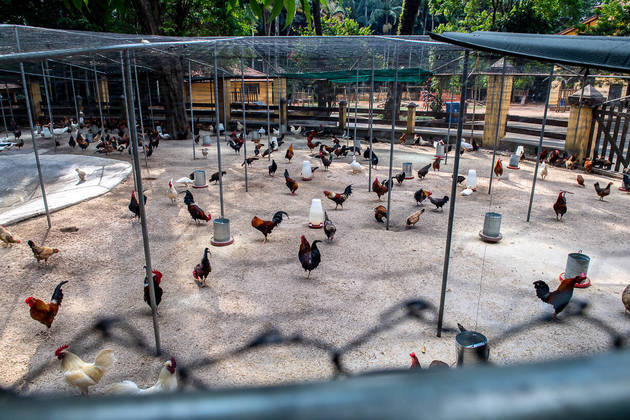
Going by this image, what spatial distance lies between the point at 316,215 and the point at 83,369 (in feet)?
15.6

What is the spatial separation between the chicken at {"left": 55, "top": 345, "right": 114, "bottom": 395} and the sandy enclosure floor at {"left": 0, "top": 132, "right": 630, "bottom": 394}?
0.24 meters

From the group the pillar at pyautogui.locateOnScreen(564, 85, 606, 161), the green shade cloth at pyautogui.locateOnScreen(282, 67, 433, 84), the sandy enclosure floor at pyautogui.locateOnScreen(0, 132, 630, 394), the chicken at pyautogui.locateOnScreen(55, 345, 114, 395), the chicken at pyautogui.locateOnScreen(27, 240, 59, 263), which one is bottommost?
the sandy enclosure floor at pyautogui.locateOnScreen(0, 132, 630, 394)

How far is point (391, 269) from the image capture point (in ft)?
19.9

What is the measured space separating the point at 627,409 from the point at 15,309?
598 centimetres

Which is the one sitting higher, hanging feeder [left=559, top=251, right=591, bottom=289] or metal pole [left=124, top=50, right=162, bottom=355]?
metal pole [left=124, top=50, right=162, bottom=355]

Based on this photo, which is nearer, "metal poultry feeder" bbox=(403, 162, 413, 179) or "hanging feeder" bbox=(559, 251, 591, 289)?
"hanging feeder" bbox=(559, 251, 591, 289)

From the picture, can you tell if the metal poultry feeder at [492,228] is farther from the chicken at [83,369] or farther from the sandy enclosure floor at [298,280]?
the chicken at [83,369]

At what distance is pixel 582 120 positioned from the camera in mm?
12648

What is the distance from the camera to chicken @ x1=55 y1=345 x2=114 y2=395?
3.47m

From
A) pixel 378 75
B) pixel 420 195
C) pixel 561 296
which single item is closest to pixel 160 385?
pixel 561 296

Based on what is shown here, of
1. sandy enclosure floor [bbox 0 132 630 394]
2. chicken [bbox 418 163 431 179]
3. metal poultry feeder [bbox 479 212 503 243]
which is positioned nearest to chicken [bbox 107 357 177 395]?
sandy enclosure floor [bbox 0 132 630 394]

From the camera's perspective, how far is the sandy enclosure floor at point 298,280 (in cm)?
419

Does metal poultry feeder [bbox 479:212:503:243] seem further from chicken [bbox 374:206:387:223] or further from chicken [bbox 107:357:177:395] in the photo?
chicken [bbox 107:357:177:395]

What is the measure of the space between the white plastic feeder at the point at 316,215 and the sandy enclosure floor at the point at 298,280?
253 millimetres
